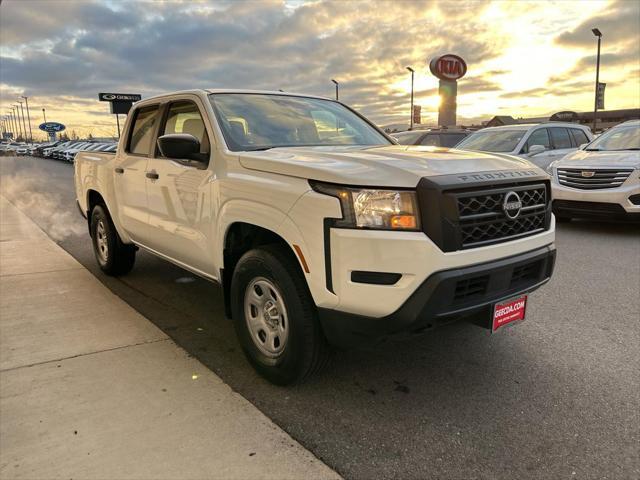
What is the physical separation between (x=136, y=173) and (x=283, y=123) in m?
1.57

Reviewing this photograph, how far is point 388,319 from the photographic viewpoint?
2.57m

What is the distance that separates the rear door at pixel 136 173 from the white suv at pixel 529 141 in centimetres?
738

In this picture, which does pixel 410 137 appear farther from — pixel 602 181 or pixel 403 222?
pixel 403 222

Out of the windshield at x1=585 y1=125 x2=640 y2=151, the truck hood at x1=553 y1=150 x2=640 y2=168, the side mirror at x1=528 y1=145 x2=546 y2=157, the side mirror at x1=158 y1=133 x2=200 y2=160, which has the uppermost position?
the side mirror at x1=158 y1=133 x2=200 y2=160

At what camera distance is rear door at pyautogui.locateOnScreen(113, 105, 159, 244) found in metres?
4.61

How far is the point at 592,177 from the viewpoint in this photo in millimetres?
8070

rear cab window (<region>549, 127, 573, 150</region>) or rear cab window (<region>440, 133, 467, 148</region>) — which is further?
rear cab window (<region>440, 133, 467, 148</region>)

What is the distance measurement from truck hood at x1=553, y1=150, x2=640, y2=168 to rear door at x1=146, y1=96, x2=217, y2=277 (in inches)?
262

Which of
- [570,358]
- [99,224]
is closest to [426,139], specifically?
[99,224]

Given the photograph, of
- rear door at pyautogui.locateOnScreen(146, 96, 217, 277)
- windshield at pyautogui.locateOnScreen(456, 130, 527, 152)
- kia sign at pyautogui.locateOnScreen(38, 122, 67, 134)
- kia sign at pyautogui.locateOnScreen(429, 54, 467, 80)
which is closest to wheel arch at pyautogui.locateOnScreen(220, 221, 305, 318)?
rear door at pyautogui.locateOnScreen(146, 96, 217, 277)

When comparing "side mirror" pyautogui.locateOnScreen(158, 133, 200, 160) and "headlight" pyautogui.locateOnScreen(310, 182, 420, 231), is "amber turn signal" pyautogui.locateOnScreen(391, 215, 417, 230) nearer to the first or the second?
"headlight" pyautogui.locateOnScreen(310, 182, 420, 231)

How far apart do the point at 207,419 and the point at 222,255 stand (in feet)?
3.56

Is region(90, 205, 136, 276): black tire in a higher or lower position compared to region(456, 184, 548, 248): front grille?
lower

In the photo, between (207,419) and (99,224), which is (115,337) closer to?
(207,419)
